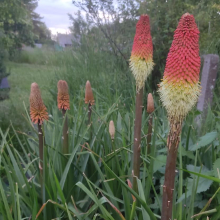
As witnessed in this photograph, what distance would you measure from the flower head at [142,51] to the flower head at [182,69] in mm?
425

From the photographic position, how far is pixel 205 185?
1.63 metres

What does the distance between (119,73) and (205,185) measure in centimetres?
414

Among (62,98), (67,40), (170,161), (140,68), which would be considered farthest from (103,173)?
(67,40)

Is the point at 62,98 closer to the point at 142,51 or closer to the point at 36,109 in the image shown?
the point at 36,109

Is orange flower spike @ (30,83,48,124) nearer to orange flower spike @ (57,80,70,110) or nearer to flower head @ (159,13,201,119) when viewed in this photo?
orange flower spike @ (57,80,70,110)

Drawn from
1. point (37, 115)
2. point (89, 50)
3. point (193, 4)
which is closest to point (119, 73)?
point (89, 50)

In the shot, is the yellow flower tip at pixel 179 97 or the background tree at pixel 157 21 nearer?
the yellow flower tip at pixel 179 97

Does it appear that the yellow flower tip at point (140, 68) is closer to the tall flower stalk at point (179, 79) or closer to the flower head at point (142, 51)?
the flower head at point (142, 51)

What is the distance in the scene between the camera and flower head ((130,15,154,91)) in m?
1.50

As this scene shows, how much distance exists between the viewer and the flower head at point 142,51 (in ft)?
4.93

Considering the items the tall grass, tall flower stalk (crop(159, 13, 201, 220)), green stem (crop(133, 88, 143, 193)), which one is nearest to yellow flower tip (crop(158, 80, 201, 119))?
tall flower stalk (crop(159, 13, 201, 220))

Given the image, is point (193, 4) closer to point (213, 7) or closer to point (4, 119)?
point (213, 7)

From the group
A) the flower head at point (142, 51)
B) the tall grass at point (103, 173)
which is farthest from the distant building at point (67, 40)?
the flower head at point (142, 51)

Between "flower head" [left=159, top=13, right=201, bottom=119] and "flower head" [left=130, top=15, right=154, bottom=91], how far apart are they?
0.43m
